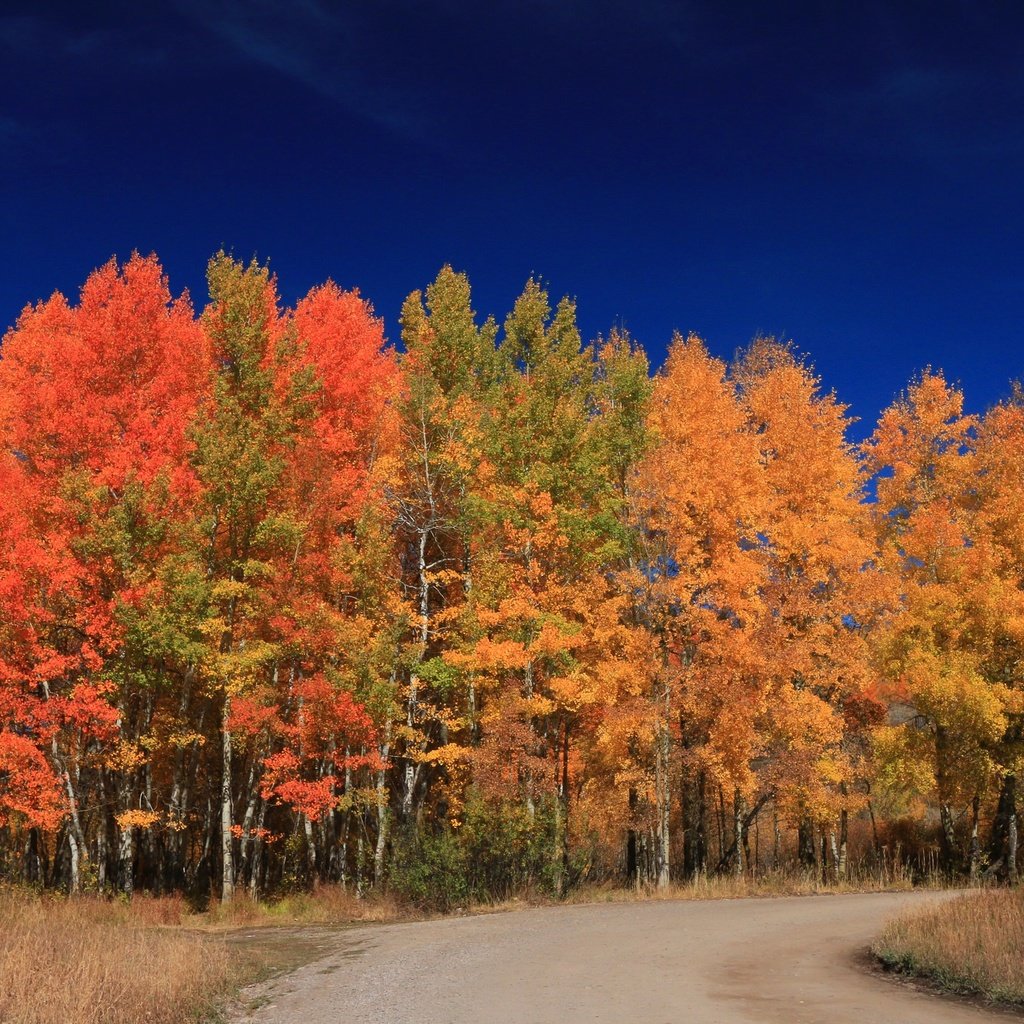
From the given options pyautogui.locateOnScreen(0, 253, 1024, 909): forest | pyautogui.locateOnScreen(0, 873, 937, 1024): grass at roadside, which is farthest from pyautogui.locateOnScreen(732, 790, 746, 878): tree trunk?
pyautogui.locateOnScreen(0, 873, 937, 1024): grass at roadside

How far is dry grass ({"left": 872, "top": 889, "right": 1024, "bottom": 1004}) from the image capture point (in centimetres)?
1007

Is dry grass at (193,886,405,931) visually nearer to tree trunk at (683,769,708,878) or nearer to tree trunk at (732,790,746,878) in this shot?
tree trunk at (683,769,708,878)

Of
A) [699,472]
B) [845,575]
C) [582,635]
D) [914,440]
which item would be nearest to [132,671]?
[582,635]

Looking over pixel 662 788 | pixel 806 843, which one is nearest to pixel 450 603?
pixel 662 788

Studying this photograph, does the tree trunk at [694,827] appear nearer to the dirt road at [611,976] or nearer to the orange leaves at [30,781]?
the dirt road at [611,976]

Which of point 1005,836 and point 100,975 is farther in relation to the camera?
point 1005,836

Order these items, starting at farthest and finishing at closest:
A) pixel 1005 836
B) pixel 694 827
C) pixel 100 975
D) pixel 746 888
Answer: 1. pixel 694 827
2. pixel 1005 836
3. pixel 746 888
4. pixel 100 975

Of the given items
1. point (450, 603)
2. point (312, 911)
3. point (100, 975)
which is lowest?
point (312, 911)

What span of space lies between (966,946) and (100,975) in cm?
1001

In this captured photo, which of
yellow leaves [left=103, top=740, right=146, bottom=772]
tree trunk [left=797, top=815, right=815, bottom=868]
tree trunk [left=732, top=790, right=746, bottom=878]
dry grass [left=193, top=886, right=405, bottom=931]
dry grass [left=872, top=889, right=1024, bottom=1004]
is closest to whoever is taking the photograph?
dry grass [left=872, top=889, right=1024, bottom=1004]

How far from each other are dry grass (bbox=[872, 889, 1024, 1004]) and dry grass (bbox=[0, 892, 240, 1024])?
8.38 meters

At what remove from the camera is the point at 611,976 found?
37.5ft

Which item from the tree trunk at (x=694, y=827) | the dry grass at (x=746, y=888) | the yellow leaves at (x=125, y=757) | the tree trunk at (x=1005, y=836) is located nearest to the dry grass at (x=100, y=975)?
the yellow leaves at (x=125, y=757)

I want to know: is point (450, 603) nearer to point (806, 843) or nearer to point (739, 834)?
point (739, 834)
